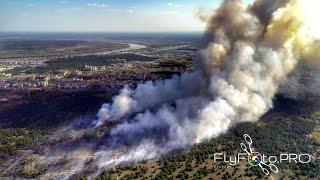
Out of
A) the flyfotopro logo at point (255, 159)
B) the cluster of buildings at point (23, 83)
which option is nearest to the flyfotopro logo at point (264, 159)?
the flyfotopro logo at point (255, 159)

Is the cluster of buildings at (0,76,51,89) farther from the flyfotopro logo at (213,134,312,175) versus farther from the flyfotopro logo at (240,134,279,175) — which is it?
the flyfotopro logo at (213,134,312,175)

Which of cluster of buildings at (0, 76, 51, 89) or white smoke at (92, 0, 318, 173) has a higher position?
white smoke at (92, 0, 318, 173)

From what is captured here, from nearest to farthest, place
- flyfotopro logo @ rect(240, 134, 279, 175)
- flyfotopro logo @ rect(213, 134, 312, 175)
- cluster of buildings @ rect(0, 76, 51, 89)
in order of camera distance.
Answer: flyfotopro logo @ rect(240, 134, 279, 175)
flyfotopro logo @ rect(213, 134, 312, 175)
cluster of buildings @ rect(0, 76, 51, 89)

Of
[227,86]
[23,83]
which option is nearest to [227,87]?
[227,86]

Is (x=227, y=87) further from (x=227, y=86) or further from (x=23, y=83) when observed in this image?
(x=23, y=83)

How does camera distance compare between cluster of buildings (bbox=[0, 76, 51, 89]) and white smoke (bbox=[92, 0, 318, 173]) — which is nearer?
white smoke (bbox=[92, 0, 318, 173])

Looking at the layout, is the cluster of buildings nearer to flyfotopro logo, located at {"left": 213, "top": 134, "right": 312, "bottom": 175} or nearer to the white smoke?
the white smoke

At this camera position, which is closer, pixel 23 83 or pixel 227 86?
pixel 227 86

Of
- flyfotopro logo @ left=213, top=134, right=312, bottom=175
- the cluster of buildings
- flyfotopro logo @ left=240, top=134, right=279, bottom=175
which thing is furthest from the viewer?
the cluster of buildings

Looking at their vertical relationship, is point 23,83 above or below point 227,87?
below

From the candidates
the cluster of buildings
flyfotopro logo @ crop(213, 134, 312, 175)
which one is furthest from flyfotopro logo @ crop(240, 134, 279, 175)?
the cluster of buildings
